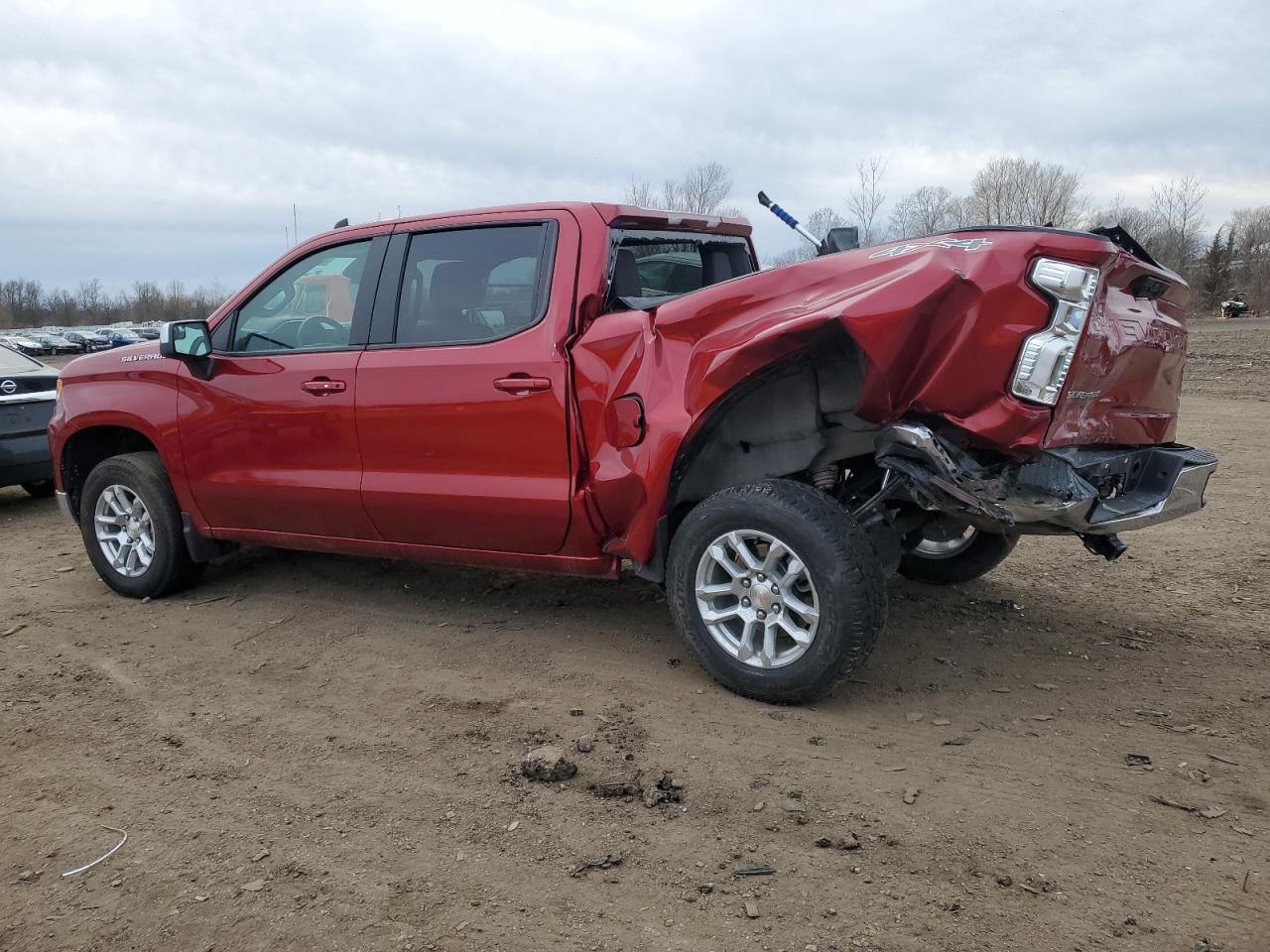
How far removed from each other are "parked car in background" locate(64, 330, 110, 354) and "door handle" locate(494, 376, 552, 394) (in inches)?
2059

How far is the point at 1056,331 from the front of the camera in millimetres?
3348

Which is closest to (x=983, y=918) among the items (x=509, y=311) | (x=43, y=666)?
(x=509, y=311)

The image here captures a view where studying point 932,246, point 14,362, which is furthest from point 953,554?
point 14,362

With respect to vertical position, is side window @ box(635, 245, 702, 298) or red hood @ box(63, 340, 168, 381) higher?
side window @ box(635, 245, 702, 298)

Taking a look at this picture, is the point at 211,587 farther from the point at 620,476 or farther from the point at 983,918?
the point at 983,918

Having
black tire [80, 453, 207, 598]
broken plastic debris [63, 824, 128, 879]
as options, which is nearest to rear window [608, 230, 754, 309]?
broken plastic debris [63, 824, 128, 879]

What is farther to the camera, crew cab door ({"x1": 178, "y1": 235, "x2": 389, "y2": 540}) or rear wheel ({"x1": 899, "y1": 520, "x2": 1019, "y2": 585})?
rear wheel ({"x1": 899, "y1": 520, "x2": 1019, "y2": 585})

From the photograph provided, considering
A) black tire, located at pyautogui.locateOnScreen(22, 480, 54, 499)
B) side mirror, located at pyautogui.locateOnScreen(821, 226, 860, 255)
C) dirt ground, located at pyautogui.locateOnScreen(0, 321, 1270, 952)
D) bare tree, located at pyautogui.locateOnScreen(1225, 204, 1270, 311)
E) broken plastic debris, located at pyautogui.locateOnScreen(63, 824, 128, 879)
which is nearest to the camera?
dirt ground, located at pyautogui.locateOnScreen(0, 321, 1270, 952)

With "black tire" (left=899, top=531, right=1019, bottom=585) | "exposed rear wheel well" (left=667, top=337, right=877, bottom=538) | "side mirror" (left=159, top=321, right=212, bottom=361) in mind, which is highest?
"side mirror" (left=159, top=321, right=212, bottom=361)

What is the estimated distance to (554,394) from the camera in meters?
4.20

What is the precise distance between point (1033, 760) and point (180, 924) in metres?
2.60

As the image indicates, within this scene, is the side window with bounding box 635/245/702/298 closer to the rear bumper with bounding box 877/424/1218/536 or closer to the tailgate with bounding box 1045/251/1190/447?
the rear bumper with bounding box 877/424/1218/536

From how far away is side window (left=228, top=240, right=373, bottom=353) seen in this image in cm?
488

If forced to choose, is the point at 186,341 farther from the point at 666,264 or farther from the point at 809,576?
the point at 809,576
